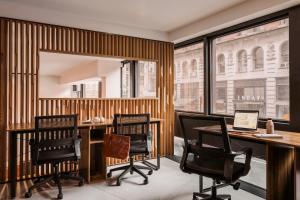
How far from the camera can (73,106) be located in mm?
3988

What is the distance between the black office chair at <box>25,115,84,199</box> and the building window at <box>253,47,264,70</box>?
10.2ft

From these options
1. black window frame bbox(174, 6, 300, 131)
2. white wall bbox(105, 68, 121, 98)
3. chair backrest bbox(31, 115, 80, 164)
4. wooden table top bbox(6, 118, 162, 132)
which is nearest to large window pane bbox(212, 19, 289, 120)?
black window frame bbox(174, 6, 300, 131)

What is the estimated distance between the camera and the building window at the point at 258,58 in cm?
402

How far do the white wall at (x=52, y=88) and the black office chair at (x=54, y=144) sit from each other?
0.86 m

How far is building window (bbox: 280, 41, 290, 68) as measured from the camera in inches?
139

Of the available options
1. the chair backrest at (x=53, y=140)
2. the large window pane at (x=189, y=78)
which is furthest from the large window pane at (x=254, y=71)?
the chair backrest at (x=53, y=140)

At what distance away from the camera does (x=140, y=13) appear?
3.94 metres

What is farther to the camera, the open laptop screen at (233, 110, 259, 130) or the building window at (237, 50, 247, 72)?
the building window at (237, 50, 247, 72)

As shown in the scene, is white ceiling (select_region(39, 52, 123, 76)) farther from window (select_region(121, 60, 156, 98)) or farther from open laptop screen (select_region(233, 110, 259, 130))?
open laptop screen (select_region(233, 110, 259, 130))

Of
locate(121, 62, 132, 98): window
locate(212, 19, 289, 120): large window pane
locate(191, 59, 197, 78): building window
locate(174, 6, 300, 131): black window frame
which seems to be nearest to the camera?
locate(174, 6, 300, 131): black window frame

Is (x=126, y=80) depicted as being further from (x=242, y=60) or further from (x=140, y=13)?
(x=242, y=60)

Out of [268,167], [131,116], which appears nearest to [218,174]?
[268,167]

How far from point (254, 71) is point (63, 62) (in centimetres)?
337

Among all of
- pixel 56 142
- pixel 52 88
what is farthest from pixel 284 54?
pixel 52 88
